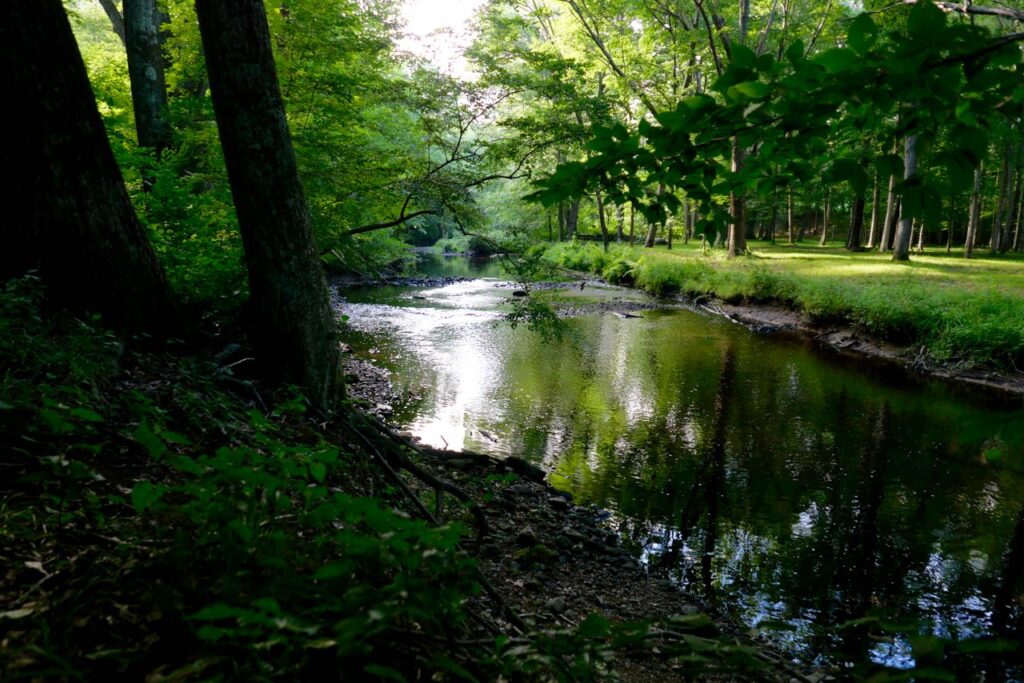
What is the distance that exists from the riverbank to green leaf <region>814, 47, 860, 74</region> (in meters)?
7.39

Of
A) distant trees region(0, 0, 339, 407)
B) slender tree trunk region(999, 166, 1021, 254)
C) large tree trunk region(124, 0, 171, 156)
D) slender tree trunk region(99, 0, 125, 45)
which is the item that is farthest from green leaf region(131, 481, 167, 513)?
slender tree trunk region(999, 166, 1021, 254)

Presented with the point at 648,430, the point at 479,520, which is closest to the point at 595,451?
the point at 648,430

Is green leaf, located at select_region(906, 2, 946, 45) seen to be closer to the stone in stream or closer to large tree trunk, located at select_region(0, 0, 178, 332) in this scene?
the stone in stream

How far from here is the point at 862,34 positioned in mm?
1530

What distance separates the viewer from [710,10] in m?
23.9

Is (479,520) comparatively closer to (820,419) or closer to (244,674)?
(244,674)

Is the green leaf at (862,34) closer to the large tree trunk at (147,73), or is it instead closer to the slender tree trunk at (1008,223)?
the large tree trunk at (147,73)

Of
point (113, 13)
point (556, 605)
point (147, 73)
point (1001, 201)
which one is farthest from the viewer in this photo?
point (1001, 201)

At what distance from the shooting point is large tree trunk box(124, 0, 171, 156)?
850 cm

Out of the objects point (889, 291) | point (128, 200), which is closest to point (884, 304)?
point (889, 291)

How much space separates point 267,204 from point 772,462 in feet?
21.3

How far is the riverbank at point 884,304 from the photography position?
438 inches

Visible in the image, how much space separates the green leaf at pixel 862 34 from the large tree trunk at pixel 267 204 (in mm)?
4084

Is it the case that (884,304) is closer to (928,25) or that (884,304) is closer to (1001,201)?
(928,25)
